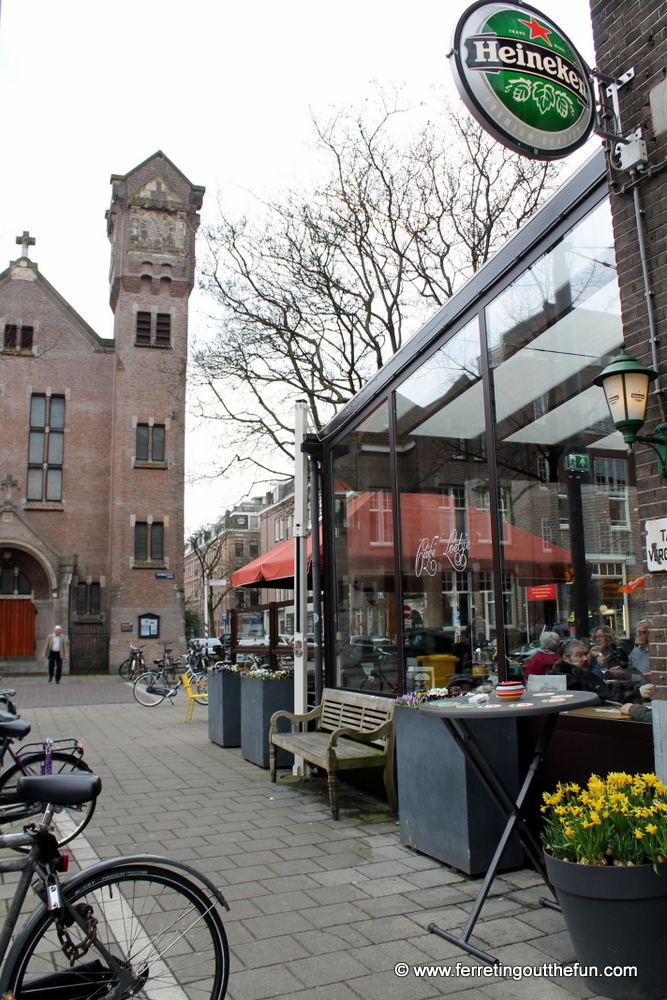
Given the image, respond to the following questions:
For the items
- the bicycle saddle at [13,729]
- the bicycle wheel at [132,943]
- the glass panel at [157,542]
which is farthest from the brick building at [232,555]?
the bicycle wheel at [132,943]

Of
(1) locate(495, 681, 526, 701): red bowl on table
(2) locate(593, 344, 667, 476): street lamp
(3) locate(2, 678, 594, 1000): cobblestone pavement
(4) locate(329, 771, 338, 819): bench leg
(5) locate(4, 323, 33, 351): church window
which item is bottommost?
(3) locate(2, 678, 594, 1000): cobblestone pavement

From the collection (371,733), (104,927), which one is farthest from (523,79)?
(371,733)

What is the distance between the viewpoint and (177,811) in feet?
21.2

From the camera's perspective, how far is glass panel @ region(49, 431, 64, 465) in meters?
31.5

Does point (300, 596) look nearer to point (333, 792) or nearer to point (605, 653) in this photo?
point (333, 792)

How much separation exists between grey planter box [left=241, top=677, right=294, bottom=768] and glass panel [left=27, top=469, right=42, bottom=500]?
82.2ft

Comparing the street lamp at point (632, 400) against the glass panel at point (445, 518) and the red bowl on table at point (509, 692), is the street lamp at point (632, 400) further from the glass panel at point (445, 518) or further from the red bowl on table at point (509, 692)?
the glass panel at point (445, 518)

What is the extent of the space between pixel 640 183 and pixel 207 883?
3973 millimetres

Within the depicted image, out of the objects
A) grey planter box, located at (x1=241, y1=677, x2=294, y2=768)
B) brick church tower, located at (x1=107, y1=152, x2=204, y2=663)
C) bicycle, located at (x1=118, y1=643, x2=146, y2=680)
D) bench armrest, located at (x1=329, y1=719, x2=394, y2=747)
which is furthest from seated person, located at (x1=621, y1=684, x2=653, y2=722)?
brick church tower, located at (x1=107, y1=152, x2=204, y2=663)

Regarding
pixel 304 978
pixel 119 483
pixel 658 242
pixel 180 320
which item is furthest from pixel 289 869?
pixel 180 320

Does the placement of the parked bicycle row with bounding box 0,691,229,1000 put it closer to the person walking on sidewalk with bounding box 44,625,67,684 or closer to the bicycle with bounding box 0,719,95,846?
the bicycle with bounding box 0,719,95,846

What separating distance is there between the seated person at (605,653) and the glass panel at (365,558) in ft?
7.94

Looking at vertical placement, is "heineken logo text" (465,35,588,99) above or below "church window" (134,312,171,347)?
below

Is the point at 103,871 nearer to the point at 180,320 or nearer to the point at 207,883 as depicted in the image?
the point at 207,883
